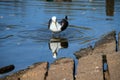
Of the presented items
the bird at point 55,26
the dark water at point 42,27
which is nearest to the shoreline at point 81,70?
the dark water at point 42,27

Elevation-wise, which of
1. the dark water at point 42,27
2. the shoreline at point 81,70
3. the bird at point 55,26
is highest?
the shoreline at point 81,70

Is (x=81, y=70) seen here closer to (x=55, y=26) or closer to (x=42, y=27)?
(x=55, y=26)

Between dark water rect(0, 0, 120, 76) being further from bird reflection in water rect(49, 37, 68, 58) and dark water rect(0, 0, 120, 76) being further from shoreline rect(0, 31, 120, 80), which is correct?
shoreline rect(0, 31, 120, 80)

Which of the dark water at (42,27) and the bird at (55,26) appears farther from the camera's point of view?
the bird at (55,26)

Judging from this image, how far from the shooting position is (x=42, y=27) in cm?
1527

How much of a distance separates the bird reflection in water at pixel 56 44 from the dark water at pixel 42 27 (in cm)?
9

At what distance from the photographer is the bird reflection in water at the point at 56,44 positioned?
1169 cm

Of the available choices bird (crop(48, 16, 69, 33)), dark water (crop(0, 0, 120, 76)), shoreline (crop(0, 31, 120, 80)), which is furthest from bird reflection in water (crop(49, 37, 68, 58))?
shoreline (crop(0, 31, 120, 80))

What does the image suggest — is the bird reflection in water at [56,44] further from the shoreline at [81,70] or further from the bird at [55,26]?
the shoreline at [81,70]

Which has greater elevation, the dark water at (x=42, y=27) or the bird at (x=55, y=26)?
the bird at (x=55, y=26)

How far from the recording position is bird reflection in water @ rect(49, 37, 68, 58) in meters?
11.7

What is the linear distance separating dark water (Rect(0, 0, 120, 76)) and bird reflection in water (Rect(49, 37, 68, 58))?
0.09m

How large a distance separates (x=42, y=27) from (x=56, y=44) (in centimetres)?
273

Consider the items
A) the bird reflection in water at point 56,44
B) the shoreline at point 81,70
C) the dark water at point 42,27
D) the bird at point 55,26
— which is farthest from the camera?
the bird at point 55,26
